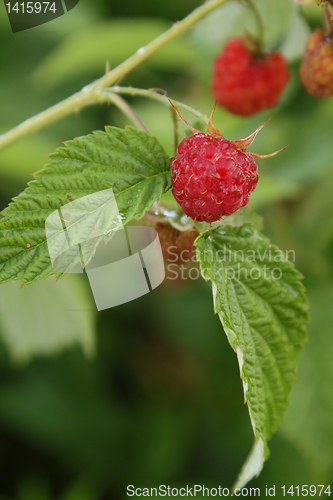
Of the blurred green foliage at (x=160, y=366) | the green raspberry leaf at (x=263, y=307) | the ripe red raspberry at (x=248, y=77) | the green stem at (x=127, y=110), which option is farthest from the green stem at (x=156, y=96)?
the blurred green foliage at (x=160, y=366)

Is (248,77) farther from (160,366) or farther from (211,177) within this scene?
(160,366)

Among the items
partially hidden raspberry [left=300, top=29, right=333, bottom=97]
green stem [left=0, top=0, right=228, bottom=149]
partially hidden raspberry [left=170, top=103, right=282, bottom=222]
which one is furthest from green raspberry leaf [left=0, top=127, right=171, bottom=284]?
partially hidden raspberry [left=300, top=29, right=333, bottom=97]

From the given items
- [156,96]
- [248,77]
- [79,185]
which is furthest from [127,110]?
[248,77]

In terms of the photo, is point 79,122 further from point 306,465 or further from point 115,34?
point 306,465

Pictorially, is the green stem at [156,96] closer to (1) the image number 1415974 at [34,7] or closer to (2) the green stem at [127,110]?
(2) the green stem at [127,110]

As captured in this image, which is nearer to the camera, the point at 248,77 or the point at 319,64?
the point at 319,64

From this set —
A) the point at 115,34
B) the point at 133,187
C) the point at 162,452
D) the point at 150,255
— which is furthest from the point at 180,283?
the point at 115,34
